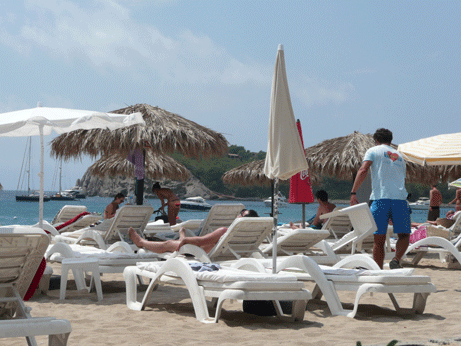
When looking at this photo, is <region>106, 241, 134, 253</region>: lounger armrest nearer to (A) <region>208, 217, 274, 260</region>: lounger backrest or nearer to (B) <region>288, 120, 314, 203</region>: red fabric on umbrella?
(A) <region>208, 217, 274, 260</region>: lounger backrest

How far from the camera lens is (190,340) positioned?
328cm

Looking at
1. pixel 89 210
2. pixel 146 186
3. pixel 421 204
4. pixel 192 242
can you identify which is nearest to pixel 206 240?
pixel 192 242

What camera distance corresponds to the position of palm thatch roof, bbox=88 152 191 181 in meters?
14.6

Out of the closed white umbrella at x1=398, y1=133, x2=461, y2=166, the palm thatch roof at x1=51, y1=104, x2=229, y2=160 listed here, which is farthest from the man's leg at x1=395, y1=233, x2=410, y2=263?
the palm thatch roof at x1=51, y1=104, x2=229, y2=160

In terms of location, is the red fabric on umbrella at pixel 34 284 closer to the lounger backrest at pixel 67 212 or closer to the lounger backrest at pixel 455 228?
the lounger backrest at pixel 455 228

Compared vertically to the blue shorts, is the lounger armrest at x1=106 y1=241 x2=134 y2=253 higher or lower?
lower

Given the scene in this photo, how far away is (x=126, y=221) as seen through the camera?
7.53m

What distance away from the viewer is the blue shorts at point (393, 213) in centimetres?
522

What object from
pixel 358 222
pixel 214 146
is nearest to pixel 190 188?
pixel 214 146

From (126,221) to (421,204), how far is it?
8153 cm

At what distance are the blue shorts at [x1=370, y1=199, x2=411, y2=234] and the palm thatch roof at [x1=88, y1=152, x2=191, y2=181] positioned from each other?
9.65m

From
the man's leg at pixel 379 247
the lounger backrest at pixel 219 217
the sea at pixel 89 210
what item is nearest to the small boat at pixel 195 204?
the sea at pixel 89 210

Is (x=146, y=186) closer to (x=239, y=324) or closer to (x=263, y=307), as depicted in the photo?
(x=263, y=307)

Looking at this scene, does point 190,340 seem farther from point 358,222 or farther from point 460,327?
point 358,222
